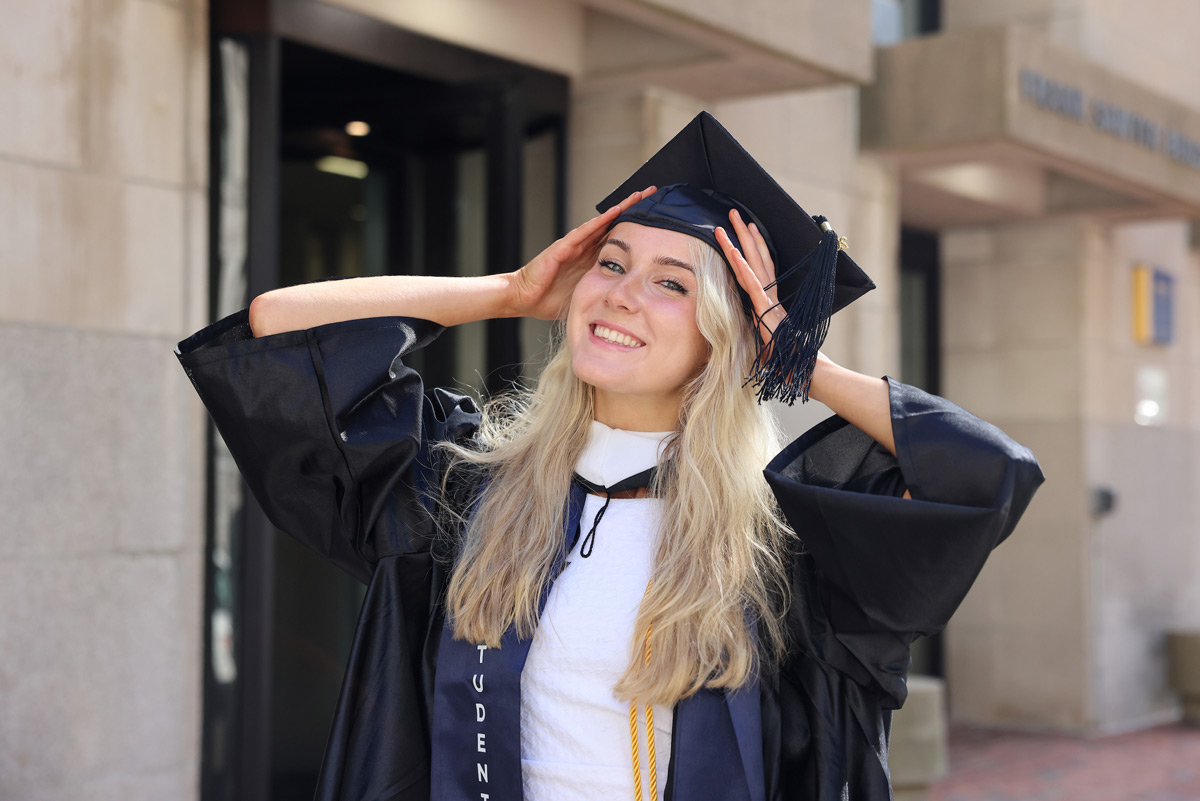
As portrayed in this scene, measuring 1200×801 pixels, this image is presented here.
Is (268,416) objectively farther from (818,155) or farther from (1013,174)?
(1013,174)

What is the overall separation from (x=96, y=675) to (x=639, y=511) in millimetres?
2434

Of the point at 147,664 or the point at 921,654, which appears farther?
the point at 921,654

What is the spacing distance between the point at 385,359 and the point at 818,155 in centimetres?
500

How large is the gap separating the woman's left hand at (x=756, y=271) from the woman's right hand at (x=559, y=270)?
0.62 ft

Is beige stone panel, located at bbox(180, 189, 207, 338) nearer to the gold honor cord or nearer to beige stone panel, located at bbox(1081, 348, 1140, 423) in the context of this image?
the gold honor cord

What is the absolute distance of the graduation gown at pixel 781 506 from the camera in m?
2.02

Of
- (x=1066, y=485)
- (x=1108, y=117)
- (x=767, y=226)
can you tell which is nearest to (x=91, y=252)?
(x=767, y=226)

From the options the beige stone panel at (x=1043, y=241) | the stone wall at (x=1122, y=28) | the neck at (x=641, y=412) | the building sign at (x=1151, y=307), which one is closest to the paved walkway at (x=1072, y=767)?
the building sign at (x=1151, y=307)

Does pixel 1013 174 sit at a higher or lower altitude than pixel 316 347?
higher

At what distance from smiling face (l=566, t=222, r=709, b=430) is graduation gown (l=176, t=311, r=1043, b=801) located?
25 centimetres

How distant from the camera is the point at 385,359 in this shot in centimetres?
234

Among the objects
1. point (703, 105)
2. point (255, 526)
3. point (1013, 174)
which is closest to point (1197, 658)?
point (1013, 174)

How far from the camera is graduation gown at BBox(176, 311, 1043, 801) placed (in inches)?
79.6

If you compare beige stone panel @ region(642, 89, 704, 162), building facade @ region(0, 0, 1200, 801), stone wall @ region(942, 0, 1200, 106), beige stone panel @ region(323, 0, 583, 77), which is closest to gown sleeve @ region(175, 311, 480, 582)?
building facade @ region(0, 0, 1200, 801)
